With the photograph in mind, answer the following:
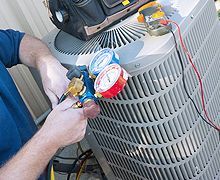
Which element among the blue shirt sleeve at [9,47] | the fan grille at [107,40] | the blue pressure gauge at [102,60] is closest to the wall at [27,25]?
the blue shirt sleeve at [9,47]

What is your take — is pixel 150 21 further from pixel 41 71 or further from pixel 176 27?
pixel 41 71

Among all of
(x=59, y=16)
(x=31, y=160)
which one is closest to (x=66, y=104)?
(x=31, y=160)

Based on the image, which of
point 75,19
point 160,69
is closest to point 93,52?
point 75,19

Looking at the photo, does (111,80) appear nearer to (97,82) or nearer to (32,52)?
(97,82)

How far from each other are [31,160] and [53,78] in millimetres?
272

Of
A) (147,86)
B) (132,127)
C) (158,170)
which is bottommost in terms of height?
(158,170)

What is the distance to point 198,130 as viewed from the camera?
1.05m

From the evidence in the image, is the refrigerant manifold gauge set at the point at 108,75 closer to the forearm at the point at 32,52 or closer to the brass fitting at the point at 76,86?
the brass fitting at the point at 76,86

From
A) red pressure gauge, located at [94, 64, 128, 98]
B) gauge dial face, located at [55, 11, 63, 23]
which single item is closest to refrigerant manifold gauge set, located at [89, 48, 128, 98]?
red pressure gauge, located at [94, 64, 128, 98]

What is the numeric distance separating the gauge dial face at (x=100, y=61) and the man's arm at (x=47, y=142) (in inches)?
4.4

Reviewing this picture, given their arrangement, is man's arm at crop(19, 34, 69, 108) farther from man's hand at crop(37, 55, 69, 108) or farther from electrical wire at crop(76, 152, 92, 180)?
electrical wire at crop(76, 152, 92, 180)

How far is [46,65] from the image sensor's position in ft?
3.53

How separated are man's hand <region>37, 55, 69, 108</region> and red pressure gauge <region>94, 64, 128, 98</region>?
17 centimetres

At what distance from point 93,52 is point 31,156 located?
1.17 feet
